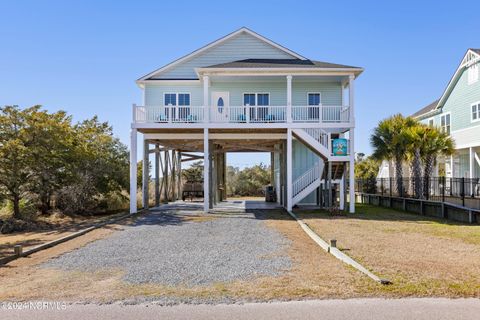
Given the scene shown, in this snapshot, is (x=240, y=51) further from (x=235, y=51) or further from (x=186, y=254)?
(x=186, y=254)

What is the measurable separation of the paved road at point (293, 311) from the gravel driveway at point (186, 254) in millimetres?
1237

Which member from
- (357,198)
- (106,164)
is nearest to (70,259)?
(106,164)

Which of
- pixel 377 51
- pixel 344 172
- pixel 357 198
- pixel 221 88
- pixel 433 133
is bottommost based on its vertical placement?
pixel 357 198

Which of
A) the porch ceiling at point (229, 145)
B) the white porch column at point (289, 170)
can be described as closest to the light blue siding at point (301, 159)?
the porch ceiling at point (229, 145)

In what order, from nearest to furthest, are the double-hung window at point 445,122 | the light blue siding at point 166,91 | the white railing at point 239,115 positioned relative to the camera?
1. the white railing at point 239,115
2. the light blue siding at point 166,91
3. the double-hung window at point 445,122

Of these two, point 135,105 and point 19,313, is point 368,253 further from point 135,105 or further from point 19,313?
point 135,105

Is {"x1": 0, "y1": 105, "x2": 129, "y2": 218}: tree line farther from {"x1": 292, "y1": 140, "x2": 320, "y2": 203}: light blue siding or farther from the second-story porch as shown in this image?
{"x1": 292, "y1": 140, "x2": 320, "y2": 203}: light blue siding

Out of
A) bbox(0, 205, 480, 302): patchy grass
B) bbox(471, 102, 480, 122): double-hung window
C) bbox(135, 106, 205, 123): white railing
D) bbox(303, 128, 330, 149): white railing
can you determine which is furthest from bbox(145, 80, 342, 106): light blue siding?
bbox(0, 205, 480, 302): patchy grass

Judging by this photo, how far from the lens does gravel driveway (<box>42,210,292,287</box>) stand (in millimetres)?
7158

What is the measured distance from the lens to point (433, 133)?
68.8ft

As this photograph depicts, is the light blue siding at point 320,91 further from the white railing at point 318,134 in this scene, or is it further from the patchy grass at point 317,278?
the patchy grass at point 317,278

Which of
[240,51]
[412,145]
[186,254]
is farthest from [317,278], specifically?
[240,51]

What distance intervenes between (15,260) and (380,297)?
7.63 m

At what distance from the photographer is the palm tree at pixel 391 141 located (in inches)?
859
